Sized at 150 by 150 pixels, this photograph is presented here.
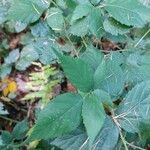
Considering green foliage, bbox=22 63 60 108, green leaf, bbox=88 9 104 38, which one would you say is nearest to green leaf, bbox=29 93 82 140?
green leaf, bbox=88 9 104 38

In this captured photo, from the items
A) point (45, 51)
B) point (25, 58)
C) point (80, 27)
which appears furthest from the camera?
point (25, 58)

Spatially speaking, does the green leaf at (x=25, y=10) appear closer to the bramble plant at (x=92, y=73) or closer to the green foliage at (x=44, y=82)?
the bramble plant at (x=92, y=73)

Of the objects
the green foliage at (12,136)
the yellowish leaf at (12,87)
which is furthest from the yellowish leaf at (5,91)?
the green foliage at (12,136)

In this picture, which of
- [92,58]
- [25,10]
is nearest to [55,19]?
[25,10]

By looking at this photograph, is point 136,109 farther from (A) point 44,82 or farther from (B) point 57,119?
(A) point 44,82

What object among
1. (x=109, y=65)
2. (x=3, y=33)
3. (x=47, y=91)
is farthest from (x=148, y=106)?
(x=3, y=33)

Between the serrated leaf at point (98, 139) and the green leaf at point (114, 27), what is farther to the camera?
the green leaf at point (114, 27)

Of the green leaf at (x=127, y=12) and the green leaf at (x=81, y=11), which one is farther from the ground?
the green leaf at (x=127, y=12)
